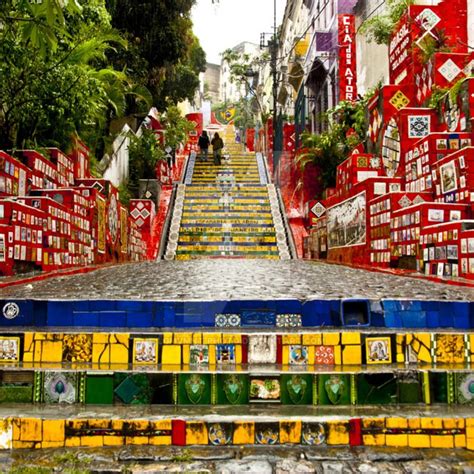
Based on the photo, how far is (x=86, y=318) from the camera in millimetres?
3717

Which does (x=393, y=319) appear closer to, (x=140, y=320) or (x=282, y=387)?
(x=282, y=387)

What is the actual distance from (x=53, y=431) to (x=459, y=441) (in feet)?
5.99

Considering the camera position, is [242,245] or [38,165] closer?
[38,165]

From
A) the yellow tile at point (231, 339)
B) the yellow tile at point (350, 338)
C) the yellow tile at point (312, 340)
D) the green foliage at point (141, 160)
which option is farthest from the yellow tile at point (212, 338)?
the green foliage at point (141, 160)

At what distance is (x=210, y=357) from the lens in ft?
10.5

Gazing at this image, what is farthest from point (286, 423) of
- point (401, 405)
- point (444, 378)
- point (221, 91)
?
point (221, 91)

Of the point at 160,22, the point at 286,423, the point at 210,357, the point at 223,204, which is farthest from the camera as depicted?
the point at 223,204

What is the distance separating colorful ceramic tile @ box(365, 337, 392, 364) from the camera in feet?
10.4

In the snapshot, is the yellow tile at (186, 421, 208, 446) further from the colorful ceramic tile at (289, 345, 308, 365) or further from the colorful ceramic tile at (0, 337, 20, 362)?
the colorful ceramic tile at (0, 337, 20, 362)

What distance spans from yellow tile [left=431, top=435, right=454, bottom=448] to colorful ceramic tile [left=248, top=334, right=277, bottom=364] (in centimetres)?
100

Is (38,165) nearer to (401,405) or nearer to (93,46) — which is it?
(93,46)

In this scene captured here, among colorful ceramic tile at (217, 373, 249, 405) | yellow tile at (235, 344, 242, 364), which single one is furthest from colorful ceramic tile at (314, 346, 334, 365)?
colorful ceramic tile at (217, 373, 249, 405)

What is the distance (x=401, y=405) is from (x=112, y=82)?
12.8 m

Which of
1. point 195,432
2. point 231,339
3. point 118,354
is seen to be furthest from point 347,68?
point 195,432
